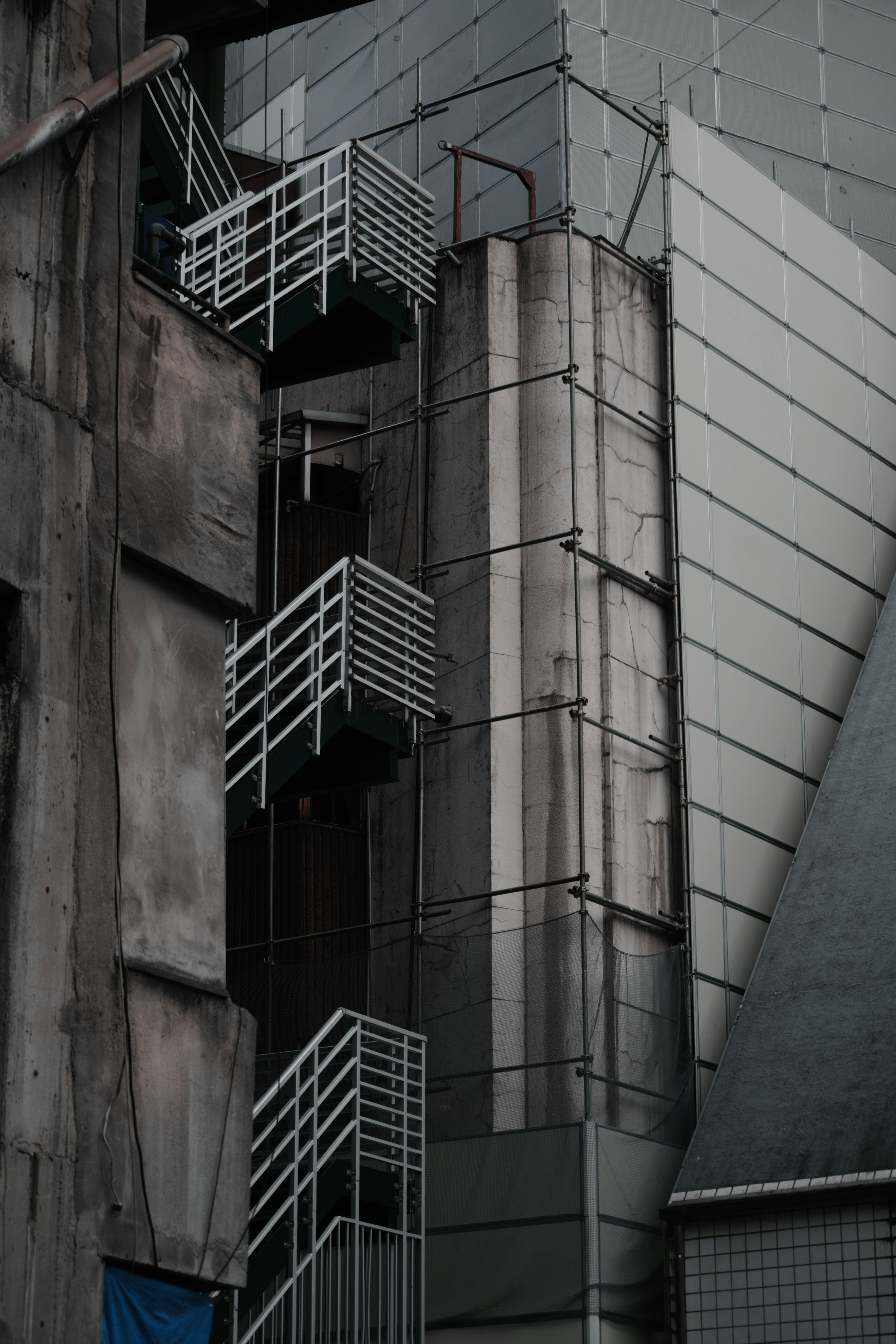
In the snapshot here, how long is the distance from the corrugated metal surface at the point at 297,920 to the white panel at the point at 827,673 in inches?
222

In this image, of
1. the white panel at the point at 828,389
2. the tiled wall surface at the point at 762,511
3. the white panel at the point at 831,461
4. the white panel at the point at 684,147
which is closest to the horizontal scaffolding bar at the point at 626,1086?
the tiled wall surface at the point at 762,511

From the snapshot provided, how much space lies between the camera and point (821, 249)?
24.5 m

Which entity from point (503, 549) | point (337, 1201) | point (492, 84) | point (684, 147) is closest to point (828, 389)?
point (684, 147)

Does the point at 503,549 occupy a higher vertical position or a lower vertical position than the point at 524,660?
higher

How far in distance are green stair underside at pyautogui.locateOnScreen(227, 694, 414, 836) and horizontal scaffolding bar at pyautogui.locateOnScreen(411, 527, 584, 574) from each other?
8.65 feet

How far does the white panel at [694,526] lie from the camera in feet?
69.2

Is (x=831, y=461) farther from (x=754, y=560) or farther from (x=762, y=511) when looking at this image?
(x=754, y=560)

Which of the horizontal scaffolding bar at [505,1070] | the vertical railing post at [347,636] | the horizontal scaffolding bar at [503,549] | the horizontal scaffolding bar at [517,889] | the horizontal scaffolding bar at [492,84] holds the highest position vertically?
the horizontal scaffolding bar at [492,84]

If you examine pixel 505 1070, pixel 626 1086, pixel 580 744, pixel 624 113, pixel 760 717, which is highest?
pixel 624 113

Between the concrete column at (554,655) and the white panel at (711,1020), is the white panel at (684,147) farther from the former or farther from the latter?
the white panel at (711,1020)

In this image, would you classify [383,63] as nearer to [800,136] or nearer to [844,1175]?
[800,136]

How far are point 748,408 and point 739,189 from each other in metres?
2.87

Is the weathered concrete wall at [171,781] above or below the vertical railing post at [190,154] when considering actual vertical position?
below

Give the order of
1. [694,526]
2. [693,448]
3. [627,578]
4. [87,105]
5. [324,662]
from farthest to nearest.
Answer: [693,448] → [694,526] → [627,578] → [324,662] → [87,105]
